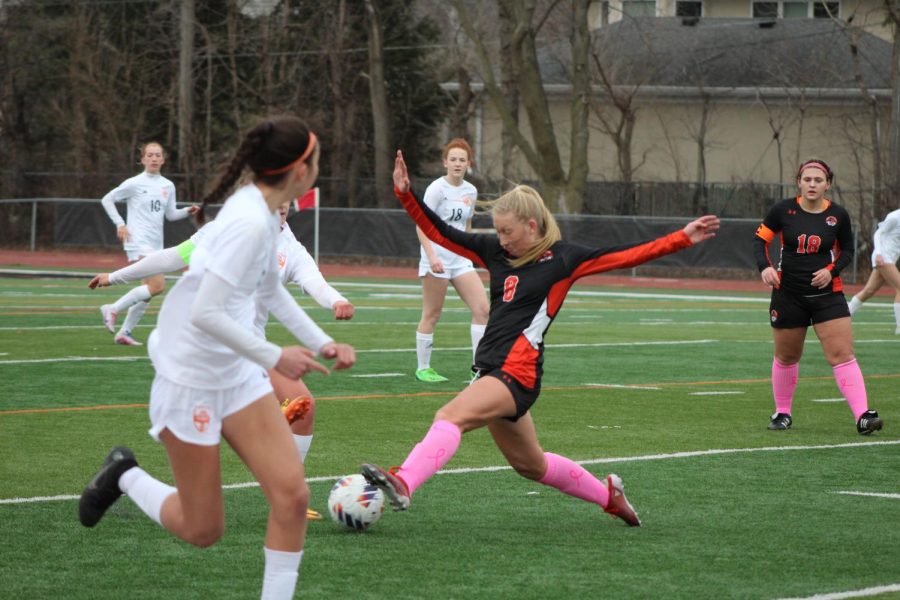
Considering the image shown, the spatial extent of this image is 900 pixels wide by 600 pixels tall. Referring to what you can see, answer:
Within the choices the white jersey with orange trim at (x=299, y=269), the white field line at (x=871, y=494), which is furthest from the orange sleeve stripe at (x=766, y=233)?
the white jersey with orange trim at (x=299, y=269)

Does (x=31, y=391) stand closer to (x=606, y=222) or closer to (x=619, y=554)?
(x=619, y=554)

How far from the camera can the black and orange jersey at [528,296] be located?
278 inches

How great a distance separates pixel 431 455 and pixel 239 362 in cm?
173

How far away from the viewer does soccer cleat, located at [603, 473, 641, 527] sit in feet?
24.1

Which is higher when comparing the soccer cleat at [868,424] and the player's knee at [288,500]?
the player's knee at [288,500]

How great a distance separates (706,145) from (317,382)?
35.2m

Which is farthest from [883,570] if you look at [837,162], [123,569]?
[837,162]

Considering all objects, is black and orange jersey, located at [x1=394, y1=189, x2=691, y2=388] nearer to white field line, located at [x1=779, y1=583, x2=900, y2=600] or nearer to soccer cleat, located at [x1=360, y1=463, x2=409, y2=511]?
soccer cleat, located at [x1=360, y1=463, x2=409, y2=511]

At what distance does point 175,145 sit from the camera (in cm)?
4778

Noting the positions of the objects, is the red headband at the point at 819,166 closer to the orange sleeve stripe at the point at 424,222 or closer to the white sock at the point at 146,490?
the orange sleeve stripe at the point at 424,222

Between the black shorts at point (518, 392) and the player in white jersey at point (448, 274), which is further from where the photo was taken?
the player in white jersey at point (448, 274)

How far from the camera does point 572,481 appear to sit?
7.34 m

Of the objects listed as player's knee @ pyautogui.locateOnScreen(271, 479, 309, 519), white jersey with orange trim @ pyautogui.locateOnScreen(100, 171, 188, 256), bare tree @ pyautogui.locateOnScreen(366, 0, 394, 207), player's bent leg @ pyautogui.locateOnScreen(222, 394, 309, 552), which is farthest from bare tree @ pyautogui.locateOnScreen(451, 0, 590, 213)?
player's knee @ pyautogui.locateOnScreen(271, 479, 309, 519)

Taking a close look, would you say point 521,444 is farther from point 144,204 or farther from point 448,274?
point 144,204
